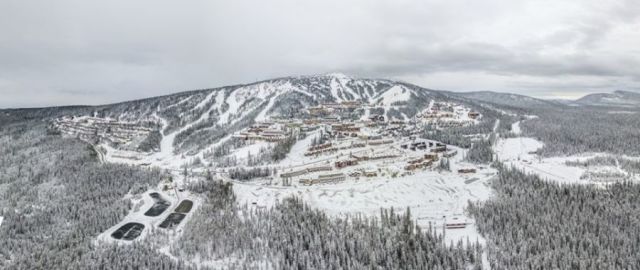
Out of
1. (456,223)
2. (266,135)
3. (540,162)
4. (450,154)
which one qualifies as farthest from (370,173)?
(266,135)

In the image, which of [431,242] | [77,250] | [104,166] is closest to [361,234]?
[431,242]

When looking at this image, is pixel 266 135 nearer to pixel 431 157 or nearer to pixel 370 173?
pixel 370 173

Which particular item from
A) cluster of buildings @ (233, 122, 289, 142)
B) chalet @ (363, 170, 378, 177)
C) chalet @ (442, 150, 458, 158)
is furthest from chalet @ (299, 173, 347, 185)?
cluster of buildings @ (233, 122, 289, 142)

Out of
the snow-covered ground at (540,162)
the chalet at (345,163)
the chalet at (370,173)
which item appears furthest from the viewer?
the chalet at (345,163)

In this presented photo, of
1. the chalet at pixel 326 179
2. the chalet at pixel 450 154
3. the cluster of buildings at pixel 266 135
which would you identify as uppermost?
the cluster of buildings at pixel 266 135

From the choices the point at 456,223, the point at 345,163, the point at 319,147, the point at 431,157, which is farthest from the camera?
the point at 319,147

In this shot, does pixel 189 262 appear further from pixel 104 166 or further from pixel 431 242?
pixel 104 166

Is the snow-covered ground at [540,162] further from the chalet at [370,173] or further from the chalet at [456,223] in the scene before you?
the chalet at [370,173]

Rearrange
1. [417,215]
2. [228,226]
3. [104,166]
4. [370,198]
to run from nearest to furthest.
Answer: [228,226]
[417,215]
[370,198]
[104,166]

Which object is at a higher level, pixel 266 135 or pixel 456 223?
pixel 266 135

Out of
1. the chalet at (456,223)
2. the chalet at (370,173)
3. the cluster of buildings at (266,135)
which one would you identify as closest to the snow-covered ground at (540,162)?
the chalet at (456,223)

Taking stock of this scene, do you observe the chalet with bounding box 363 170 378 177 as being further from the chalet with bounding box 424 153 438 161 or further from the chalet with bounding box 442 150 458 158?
the chalet with bounding box 442 150 458 158
